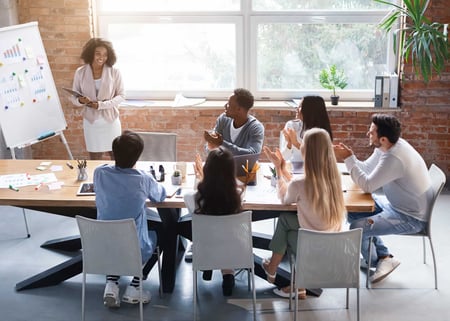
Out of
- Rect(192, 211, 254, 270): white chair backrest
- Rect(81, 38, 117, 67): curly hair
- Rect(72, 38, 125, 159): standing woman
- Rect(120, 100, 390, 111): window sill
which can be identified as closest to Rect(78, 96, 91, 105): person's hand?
Rect(72, 38, 125, 159): standing woman

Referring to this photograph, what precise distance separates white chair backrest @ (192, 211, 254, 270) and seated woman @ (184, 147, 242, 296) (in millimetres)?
106

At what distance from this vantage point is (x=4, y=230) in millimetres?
5609

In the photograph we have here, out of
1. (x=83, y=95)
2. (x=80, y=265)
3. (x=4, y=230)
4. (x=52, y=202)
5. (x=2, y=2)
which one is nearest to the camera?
(x=52, y=202)

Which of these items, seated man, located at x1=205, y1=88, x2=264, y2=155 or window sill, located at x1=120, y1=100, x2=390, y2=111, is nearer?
seated man, located at x1=205, y1=88, x2=264, y2=155

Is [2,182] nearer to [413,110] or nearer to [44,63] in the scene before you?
[44,63]

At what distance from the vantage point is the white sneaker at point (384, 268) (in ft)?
15.1

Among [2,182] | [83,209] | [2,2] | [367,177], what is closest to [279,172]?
[367,177]

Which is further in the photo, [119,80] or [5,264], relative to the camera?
[119,80]

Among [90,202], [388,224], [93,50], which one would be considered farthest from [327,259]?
[93,50]

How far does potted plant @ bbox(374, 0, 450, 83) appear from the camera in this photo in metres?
6.25

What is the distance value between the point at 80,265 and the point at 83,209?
40cm

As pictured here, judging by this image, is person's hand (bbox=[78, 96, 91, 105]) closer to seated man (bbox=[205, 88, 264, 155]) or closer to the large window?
the large window

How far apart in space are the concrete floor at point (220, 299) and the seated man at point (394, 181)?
448 millimetres

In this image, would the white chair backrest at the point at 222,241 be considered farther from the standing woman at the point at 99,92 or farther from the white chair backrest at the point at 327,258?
the standing woman at the point at 99,92
